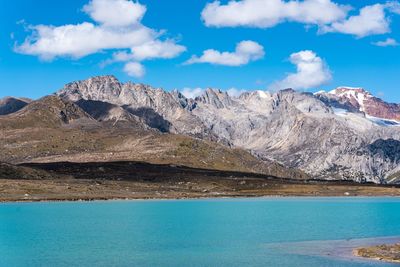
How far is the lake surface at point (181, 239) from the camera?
251 ft

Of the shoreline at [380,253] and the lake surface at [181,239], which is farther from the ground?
the shoreline at [380,253]

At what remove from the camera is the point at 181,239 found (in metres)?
102

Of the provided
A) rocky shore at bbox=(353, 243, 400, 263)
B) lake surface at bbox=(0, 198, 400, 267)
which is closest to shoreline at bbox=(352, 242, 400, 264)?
rocky shore at bbox=(353, 243, 400, 263)

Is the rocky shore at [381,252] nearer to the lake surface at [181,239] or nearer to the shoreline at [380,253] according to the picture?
the shoreline at [380,253]

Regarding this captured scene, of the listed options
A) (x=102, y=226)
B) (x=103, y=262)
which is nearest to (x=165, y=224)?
(x=102, y=226)

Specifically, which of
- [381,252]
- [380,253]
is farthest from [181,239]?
[380,253]

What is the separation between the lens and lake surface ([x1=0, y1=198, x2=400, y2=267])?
76.5m

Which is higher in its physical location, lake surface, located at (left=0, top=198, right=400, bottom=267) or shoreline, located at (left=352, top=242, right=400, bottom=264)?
shoreline, located at (left=352, top=242, right=400, bottom=264)

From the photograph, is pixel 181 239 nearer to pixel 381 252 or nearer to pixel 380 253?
pixel 381 252

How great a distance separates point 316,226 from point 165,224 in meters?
32.0

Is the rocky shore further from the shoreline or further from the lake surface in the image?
the lake surface

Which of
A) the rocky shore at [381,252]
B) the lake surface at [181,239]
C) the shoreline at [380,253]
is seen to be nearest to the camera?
the shoreline at [380,253]

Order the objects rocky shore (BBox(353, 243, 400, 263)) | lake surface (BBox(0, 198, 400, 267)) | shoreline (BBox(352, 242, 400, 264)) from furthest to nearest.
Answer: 1. lake surface (BBox(0, 198, 400, 267))
2. rocky shore (BBox(353, 243, 400, 263))
3. shoreline (BBox(352, 242, 400, 264))

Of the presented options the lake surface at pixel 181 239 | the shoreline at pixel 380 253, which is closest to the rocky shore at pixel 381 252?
the shoreline at pixel 380 253
